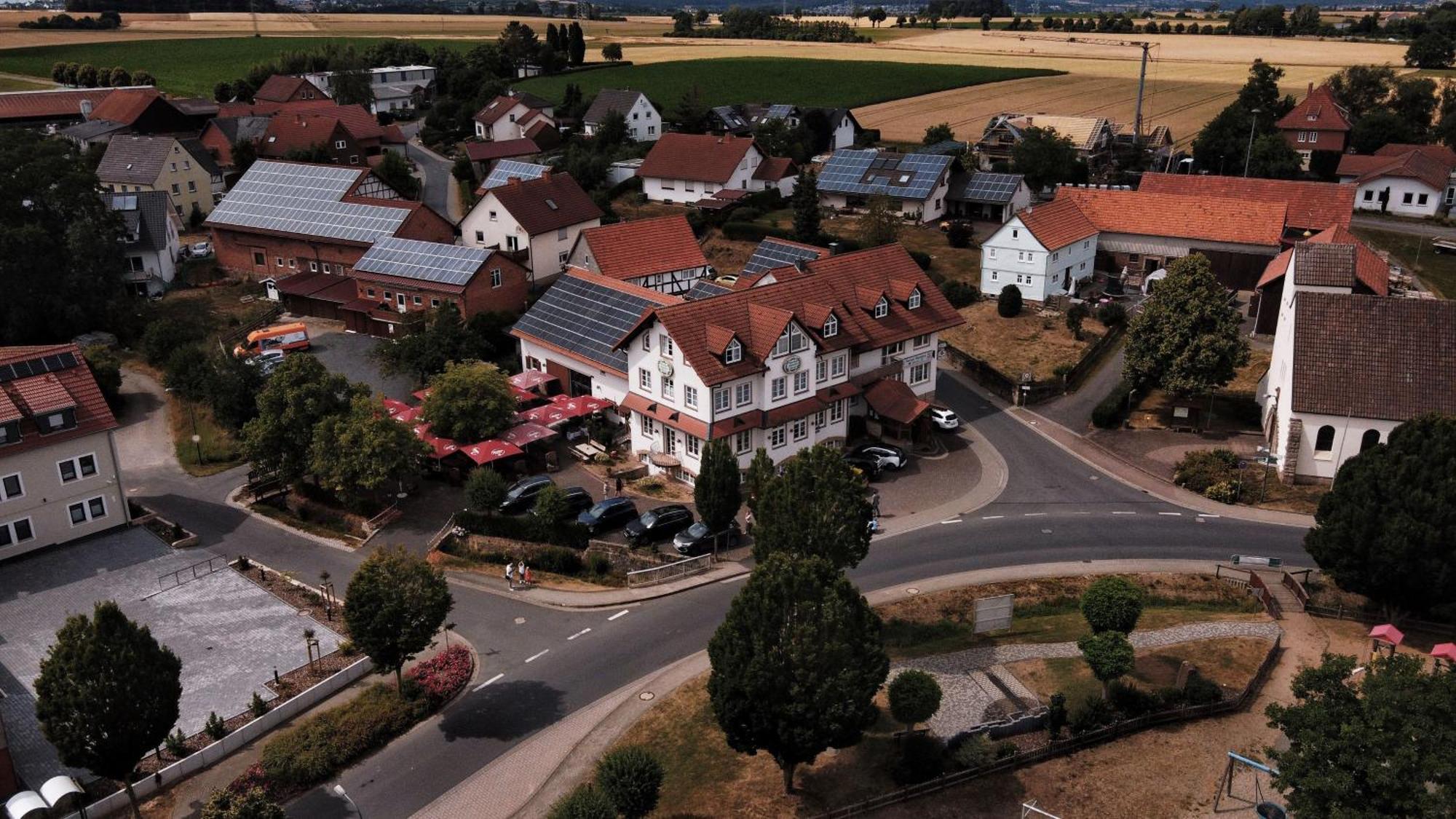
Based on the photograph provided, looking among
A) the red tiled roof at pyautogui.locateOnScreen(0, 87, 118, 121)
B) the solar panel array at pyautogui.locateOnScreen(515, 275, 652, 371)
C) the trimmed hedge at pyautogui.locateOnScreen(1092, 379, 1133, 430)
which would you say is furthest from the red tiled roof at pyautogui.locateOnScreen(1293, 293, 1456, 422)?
the red tiled roof at pyautogui.locateOnScreen(0, 87, 118, 121)

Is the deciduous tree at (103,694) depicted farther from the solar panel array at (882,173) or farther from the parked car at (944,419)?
the solar panel array at (882,173)

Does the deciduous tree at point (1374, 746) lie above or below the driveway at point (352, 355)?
above

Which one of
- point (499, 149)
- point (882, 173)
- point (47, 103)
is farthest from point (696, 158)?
point (47, 103)

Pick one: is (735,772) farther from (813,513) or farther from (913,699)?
(813,513)

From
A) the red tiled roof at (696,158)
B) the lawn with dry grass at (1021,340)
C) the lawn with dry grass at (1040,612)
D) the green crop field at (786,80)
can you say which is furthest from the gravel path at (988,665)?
the green crop field at (786,80)

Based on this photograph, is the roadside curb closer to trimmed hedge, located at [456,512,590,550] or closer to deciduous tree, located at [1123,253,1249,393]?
trimmed hedge, located at [456,512,590,550]
